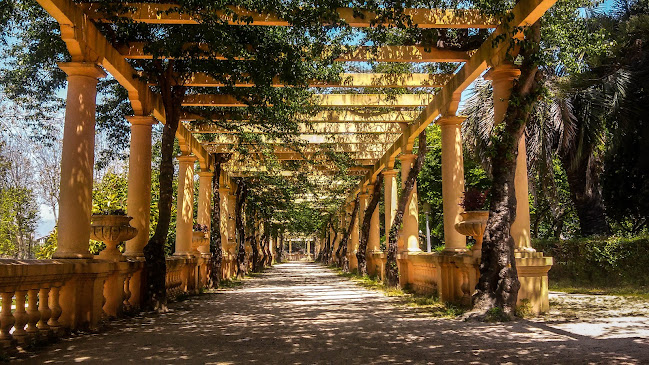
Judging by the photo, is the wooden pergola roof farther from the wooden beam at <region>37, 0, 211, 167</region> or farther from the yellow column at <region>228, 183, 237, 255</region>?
the yellow column at <region>228, 183, 237, 255</region>

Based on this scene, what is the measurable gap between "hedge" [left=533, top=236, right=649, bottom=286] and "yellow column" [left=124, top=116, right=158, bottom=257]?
13.5 metres

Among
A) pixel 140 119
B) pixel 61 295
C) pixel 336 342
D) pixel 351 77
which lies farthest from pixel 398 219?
pixel 61 295

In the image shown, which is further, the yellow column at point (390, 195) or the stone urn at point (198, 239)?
the yellow column at point (390, 195)

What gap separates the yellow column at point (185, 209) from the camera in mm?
17391

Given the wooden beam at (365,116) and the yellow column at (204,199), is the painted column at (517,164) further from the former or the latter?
the yellow column at (204,199)

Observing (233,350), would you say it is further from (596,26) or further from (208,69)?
(596,26)

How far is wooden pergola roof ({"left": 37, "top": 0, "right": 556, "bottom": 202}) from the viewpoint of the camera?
30.9 feet

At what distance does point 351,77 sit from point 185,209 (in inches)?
276

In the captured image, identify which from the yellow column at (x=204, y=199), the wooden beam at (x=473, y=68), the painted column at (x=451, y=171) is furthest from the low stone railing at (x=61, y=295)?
the yellow column at (x=204, y=199)

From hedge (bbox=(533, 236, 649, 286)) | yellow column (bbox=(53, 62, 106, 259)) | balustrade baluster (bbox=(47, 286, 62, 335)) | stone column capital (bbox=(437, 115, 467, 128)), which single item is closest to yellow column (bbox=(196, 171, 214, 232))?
stone column capital (bbox=(437, 115, 467, 128))

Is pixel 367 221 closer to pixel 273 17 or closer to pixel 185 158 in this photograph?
pixel 185 158

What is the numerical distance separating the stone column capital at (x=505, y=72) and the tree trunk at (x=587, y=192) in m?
9.17

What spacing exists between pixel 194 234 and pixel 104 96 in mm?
5668

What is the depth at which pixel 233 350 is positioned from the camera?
706 cm
